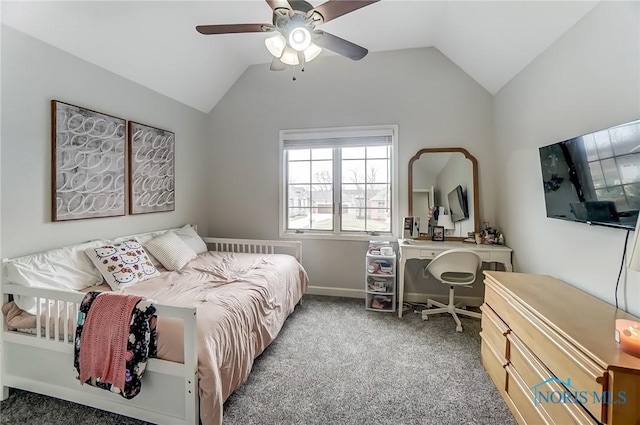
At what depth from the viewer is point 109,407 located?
1.56 metres

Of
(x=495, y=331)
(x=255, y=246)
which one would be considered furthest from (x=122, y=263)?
(x=495, y=331)

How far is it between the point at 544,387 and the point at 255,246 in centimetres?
290

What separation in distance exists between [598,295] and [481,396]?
935mm

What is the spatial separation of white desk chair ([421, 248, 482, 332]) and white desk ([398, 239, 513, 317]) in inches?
4.5

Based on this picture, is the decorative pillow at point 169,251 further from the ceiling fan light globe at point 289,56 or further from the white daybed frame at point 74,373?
the ceiling fan light globe at point 289,56

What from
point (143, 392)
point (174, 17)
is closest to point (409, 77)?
point (174, 17)

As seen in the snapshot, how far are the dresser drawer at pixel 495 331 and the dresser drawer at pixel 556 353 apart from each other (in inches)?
2.6

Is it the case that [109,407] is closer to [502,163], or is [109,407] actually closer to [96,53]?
[96,53]

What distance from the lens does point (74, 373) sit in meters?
1.60

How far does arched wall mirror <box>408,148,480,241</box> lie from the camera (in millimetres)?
3143

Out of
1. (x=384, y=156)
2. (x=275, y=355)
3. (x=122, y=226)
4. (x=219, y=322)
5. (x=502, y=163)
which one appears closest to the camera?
(x=219, y=322)

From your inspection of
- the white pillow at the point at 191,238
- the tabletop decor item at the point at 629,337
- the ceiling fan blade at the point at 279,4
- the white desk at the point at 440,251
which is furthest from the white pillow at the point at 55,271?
the tabletop decor item at the point at 629,337

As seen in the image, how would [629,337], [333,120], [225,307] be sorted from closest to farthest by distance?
[629,337] → [225,307] → [333,120]

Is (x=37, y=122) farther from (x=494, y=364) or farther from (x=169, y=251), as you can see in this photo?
(x=494, y=364)
